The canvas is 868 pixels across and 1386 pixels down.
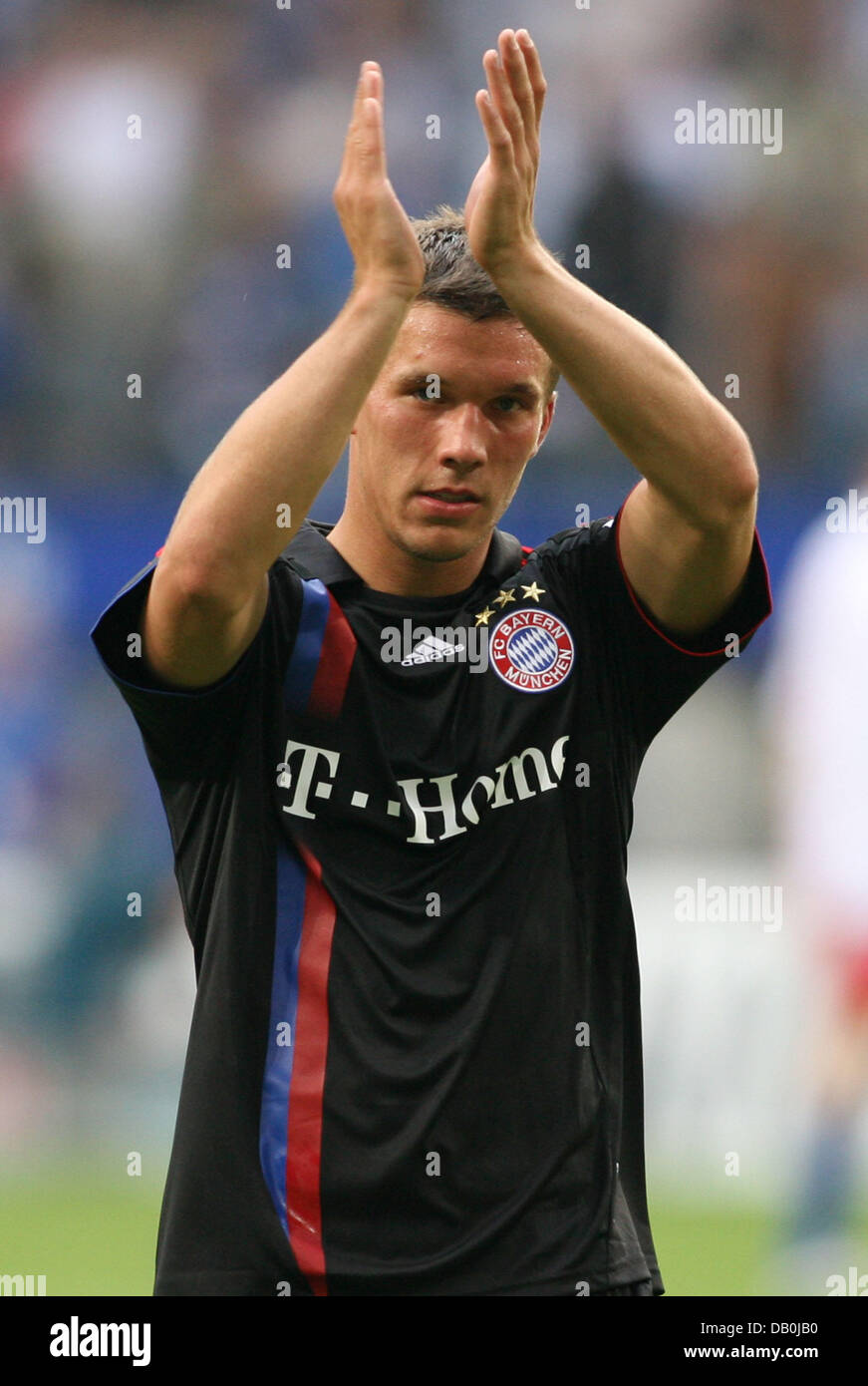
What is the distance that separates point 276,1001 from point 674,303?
558cm

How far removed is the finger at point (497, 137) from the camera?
2.20 meters

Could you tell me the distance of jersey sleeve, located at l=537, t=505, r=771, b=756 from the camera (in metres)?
2.47

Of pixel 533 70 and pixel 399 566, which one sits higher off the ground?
pixel 533 70

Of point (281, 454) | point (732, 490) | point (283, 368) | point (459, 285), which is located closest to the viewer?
point (281, 454)

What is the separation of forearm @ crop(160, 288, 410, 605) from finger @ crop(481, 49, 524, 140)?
0.25m

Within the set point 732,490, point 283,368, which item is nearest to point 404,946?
point 732,490

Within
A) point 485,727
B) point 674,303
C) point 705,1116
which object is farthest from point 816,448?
point 485,727

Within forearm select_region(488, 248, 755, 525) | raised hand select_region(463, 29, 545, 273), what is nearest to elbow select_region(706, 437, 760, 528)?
forearm select_region(488, 248, 755, 525)

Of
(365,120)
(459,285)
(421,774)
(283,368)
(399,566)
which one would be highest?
(283,368)

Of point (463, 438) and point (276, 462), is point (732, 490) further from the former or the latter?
point (276, 462)

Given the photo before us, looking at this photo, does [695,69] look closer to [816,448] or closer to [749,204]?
[749,204]

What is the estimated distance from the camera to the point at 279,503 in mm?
2193

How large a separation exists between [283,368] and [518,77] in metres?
4.93

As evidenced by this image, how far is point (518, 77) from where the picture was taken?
2199 millimetres
